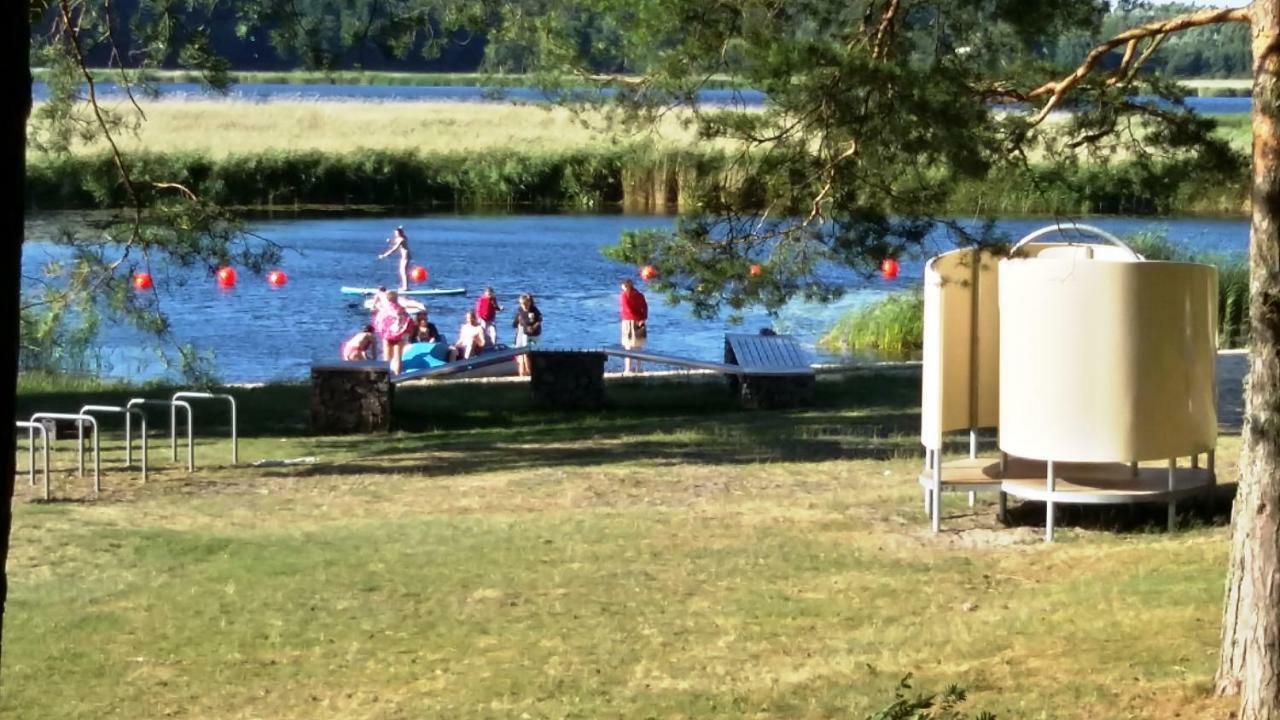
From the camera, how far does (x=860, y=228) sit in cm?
945

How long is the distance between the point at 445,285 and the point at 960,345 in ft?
80.6

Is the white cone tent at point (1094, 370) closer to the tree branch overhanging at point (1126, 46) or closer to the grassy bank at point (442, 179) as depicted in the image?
the tree branch overhanging at point (1126, 46)

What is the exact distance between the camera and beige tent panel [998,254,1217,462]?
9.16 metres

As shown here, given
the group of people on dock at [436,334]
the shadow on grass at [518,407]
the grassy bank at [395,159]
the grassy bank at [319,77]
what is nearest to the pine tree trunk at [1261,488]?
→ the grassy bank at [319,77]

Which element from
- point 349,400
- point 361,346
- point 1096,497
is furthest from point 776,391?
point 1096,497

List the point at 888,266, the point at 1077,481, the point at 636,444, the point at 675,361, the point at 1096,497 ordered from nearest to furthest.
Answer: the point at 1096,497 < the point at 1077,481 < the point at 888,266 < the point at 636,444 < the point at 675,361

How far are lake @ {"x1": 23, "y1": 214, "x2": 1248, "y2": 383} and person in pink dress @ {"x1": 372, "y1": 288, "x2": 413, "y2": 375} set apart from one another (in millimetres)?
1813

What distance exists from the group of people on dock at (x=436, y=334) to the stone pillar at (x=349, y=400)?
469 centimetres

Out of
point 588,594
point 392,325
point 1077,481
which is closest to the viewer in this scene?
point 588,594

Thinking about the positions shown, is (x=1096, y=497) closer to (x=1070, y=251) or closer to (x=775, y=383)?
(x=1070, y=251)

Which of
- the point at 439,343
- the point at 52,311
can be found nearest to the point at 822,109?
the point at 52,311

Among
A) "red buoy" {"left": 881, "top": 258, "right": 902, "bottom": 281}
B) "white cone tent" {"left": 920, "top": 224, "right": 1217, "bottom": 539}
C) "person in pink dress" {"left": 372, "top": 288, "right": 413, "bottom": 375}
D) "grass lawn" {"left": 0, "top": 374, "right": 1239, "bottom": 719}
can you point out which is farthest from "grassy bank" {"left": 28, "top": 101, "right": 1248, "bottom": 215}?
"white cone tent" {"left": 920, "top": 224, "right": 1217, "bottom": 539}

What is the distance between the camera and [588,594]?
8.34 metres

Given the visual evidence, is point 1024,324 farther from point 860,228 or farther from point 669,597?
point 669,597
